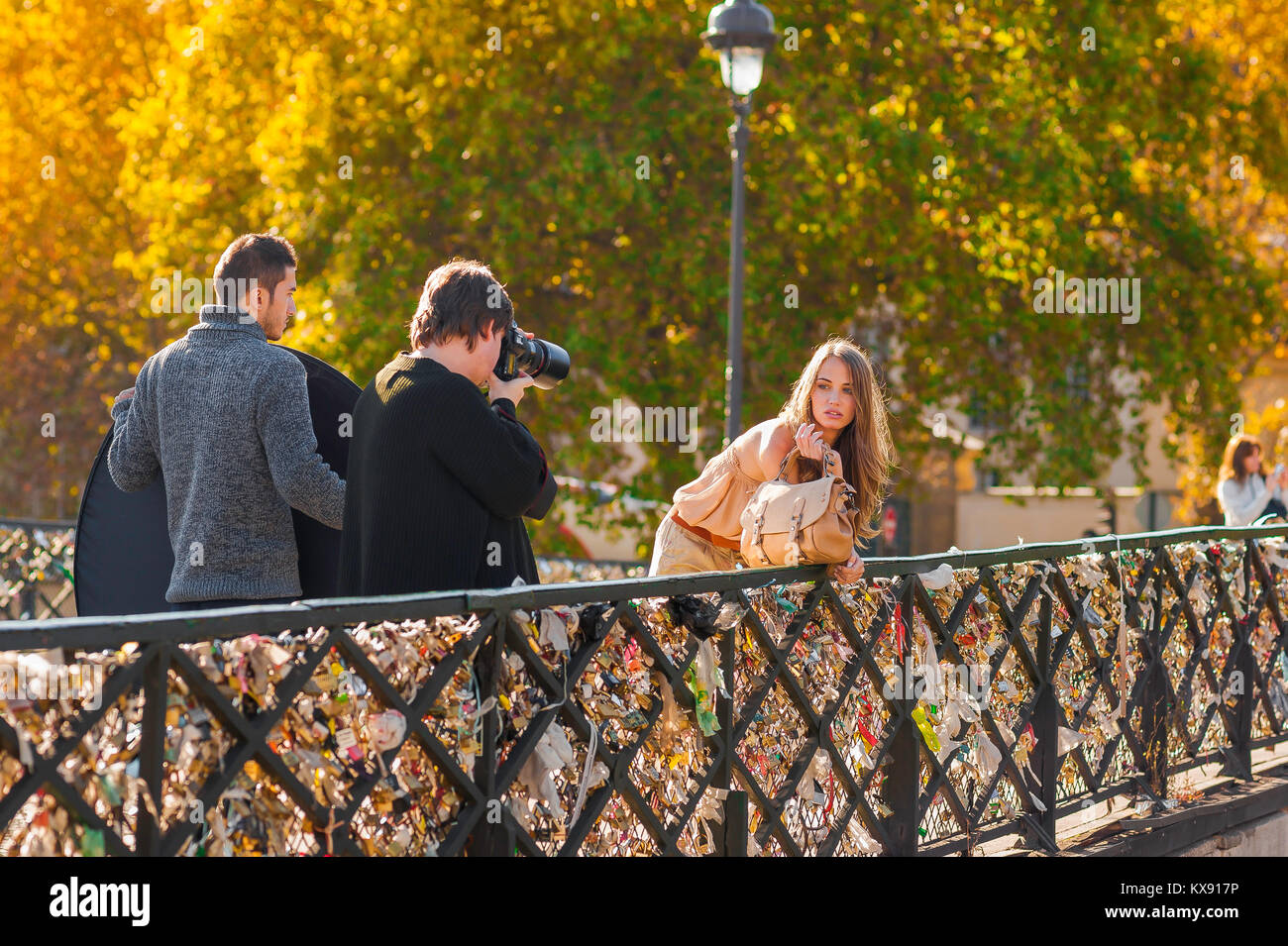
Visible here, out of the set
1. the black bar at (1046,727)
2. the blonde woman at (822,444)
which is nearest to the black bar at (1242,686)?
the black bar at (1046,727)

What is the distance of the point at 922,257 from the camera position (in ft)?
49.4

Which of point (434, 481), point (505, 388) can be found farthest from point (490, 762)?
point (505, 388)

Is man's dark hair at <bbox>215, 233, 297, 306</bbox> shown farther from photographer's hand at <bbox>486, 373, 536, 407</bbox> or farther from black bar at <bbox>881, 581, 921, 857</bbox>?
black bar at <bbox>881, 581, 921, 857</bbox>

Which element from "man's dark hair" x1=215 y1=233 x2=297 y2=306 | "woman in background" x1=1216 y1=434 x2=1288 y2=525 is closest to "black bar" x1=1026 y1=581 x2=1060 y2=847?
"man's dark hair" x1=215 y1=233 x2=297 y2=306

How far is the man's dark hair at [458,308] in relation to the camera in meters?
4.09

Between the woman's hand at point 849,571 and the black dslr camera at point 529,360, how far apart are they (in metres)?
1.05

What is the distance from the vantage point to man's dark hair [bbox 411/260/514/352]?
13.4ft

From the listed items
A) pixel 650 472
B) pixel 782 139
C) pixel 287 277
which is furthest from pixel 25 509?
pixel 287 277

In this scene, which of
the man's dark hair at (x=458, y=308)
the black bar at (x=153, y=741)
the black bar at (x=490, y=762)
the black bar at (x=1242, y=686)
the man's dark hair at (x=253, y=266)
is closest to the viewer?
the black bar at (x=153, y=741)

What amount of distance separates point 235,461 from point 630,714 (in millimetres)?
1344

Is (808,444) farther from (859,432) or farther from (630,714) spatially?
(630,714)

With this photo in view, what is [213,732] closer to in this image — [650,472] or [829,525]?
[829,525]

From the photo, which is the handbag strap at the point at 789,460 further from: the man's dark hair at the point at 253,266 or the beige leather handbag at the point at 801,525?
the man's dark hair at the point at 253,266
